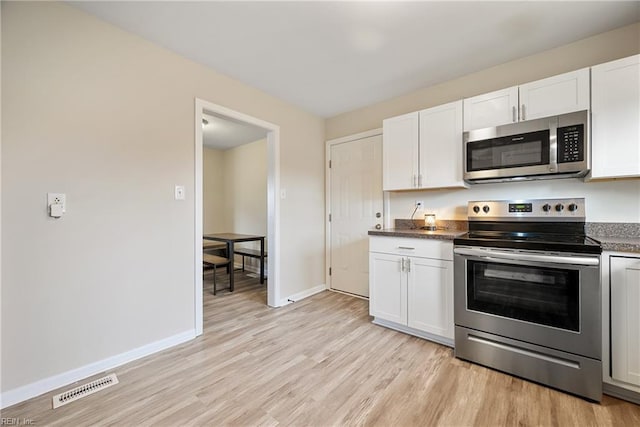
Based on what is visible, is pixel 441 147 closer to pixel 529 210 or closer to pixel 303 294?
pixel 529 210

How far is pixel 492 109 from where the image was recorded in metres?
2.19

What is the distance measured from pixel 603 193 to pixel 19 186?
398cm

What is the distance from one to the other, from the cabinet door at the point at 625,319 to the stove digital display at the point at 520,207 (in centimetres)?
69

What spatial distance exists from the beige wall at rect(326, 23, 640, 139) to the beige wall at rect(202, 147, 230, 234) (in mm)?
3566

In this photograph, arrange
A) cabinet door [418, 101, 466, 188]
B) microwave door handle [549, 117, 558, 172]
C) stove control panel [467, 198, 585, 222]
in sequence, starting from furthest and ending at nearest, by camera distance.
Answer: cabinet door [418, 101, 466, 188], stove control panel [467, 198, 585, 222], microwave door handle [549, 117, 558, 172]

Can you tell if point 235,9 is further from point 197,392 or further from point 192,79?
point 197,392

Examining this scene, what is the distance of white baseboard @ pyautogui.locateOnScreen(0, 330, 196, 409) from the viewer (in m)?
1.53

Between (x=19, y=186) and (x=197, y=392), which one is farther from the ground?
(x=19, y=186)

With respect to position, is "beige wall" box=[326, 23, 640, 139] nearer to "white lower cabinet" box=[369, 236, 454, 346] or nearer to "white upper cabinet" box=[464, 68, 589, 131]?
"white upper cabinet" box=[464, 68, 589, 131]

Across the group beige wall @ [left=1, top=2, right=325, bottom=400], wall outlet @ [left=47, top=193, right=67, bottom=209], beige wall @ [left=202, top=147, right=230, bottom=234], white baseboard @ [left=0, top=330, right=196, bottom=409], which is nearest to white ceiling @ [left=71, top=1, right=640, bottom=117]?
beige wall @ [left=1, top=2, right=325, bottom=400]

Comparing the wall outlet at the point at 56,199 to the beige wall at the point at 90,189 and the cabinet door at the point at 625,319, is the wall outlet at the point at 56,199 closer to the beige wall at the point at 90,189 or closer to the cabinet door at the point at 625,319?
the beige wall at the point at 90,189

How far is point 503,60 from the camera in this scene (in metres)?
2.36

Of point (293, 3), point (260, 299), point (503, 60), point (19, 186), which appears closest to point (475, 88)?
point (503, 60)

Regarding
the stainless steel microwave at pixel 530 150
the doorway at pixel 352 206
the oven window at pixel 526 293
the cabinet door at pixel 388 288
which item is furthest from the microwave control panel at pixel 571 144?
the doorway at pixel 352 206
